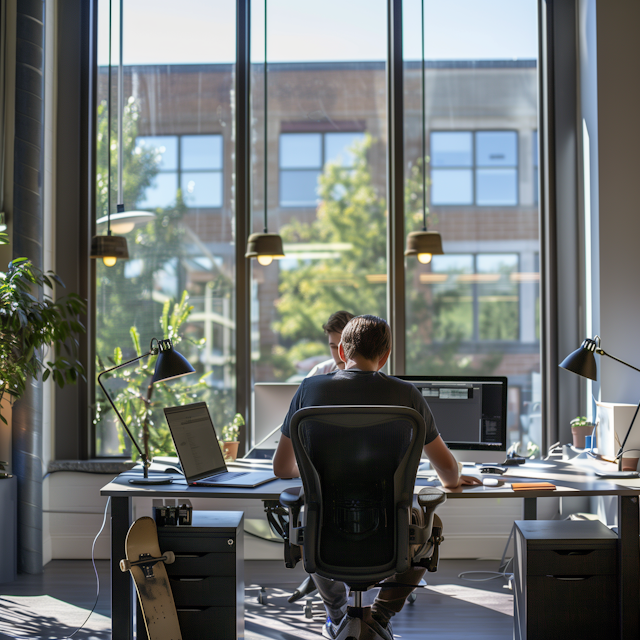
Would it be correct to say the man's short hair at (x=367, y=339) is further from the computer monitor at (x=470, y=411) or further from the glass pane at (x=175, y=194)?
the glass pane at (x=175, y=194)

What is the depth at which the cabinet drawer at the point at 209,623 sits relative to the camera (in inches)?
94.6

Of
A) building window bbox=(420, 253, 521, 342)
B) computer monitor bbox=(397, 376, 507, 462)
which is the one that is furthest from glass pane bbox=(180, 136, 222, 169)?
computer monitor bbox=(397, 376, 507, 462)

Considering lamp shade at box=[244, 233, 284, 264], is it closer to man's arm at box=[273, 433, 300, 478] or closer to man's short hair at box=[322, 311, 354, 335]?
man's short hair at box=[322, 311, 354, 335]

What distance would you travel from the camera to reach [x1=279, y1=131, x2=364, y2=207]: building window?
4.14 meters

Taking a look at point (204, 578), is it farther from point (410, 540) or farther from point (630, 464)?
point (630, 464)

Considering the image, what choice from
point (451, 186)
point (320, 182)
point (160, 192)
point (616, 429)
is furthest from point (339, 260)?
point (616, 429)

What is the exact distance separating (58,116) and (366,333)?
297cm

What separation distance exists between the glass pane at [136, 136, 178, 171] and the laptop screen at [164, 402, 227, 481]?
2.02 m

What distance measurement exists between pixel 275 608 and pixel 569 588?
4.68ft

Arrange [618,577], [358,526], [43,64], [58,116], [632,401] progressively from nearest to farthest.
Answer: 1. [358,526]
2. [618,577]
3. [632,401]
4. [43,64]
5. [58,116]

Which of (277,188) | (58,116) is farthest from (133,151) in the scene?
(277,188)

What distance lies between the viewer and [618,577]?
2.40m

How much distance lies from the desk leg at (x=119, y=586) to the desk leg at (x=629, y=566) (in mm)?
1939

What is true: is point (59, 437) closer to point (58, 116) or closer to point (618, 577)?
point (58, 116)
